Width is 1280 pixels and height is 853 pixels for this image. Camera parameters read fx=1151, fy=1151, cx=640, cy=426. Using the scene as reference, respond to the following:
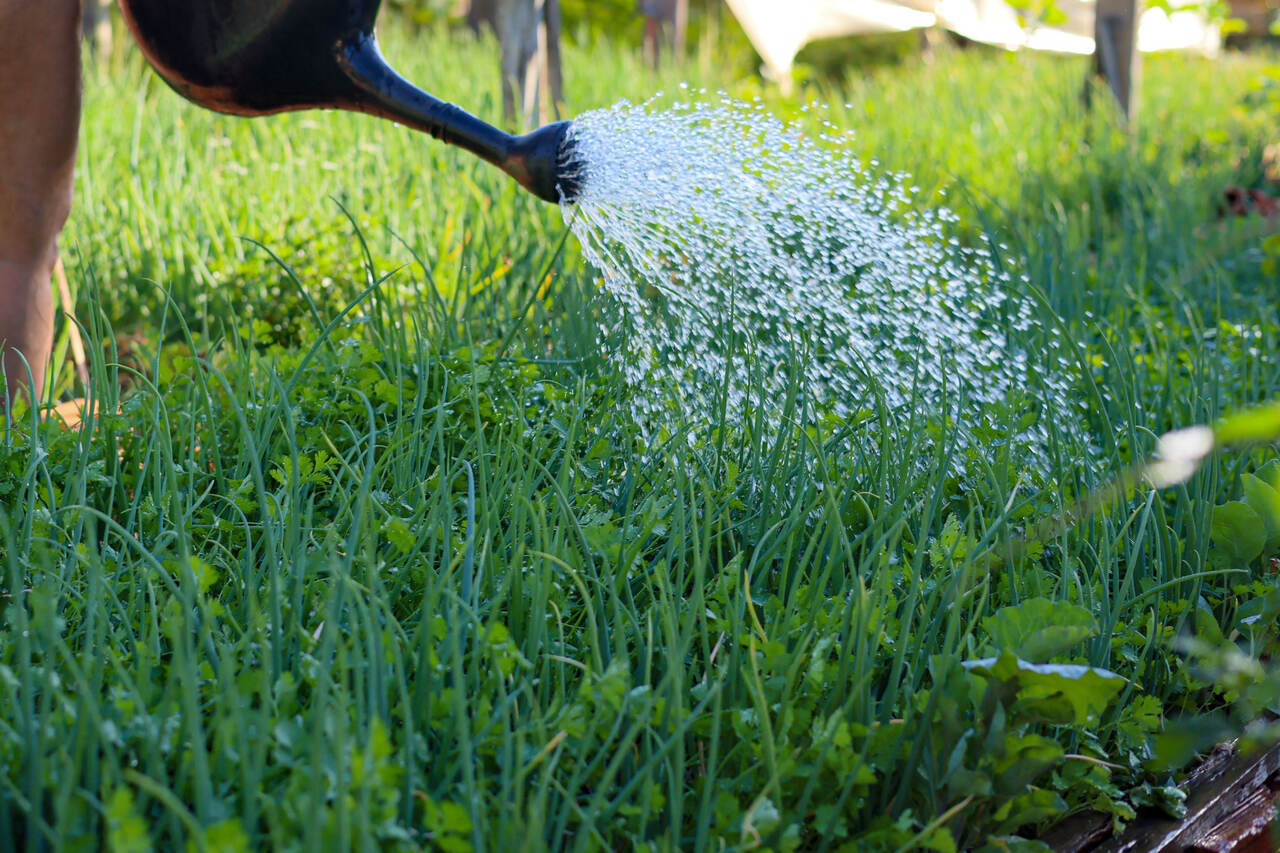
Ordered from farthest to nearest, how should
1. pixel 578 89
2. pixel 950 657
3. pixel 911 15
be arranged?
pixel 911 15
pixel 578 89
pixel 950 657

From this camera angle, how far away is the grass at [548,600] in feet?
3.42

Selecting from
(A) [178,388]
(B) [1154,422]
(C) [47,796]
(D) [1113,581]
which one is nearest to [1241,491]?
(B) [1154,422]

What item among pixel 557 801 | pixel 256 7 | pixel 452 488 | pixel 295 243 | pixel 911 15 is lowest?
pixel 557 801

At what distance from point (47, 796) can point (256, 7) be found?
1244mm

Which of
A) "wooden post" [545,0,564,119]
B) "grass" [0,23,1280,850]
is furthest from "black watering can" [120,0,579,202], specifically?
"wooden post" [545,0,564,119]

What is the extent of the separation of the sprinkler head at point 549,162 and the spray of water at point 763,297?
16 mm

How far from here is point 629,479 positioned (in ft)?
5.73

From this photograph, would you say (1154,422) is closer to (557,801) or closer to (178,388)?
(557,801)

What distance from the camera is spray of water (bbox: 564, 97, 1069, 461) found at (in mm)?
1929

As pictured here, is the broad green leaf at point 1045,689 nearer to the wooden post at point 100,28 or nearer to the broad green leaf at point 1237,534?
the broad green leaf at point 1237,534

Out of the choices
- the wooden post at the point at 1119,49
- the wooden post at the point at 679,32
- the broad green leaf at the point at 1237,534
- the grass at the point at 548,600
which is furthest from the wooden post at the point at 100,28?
the broad green leaf at the point at 1237,534

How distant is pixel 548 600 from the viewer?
137 centimetres

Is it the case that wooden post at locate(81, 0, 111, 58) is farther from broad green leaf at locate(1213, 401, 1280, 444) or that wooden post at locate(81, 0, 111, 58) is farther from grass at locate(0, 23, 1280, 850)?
broad green leaf at locate(1213, 401, 1280, 444)

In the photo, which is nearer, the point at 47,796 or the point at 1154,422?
the point at 47,796
